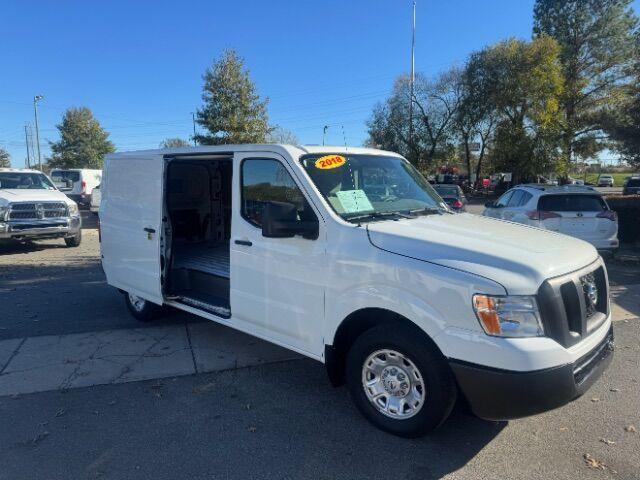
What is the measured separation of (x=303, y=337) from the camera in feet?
12.7

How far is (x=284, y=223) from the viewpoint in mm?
3658

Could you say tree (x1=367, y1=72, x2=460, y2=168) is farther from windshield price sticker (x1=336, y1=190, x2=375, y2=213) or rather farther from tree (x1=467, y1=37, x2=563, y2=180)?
windshield price sticker (x1=336, y1=190, x2=375, y2=213)

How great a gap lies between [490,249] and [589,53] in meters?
39.6

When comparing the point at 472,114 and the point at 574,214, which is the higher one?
the point at 472,114

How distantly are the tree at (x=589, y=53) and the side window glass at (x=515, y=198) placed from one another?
24.7 meters

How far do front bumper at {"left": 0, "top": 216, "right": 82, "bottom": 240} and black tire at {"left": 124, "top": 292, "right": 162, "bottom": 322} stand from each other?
269 inches

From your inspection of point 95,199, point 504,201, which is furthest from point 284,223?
point 95,199

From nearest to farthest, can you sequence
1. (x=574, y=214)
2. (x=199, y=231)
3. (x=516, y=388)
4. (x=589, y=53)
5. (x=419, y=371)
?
1. (x=516, y=388)
2. (x=419, y=371)
3. (x=199, y=231)
4. (x=574, y=214)
5. (x=589, y=53)

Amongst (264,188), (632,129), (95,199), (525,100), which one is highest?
(525,100)

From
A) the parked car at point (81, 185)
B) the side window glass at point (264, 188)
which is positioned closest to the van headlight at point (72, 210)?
the side window glass at point (264, 188)

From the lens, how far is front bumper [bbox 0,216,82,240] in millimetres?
11234

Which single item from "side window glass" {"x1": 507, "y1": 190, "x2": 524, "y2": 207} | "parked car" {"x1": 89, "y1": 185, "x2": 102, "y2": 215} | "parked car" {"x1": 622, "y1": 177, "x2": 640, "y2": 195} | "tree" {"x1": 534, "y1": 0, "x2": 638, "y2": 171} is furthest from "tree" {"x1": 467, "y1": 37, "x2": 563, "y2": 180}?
"parked car" {"x1": 89, "y1": 185, "x2": 102, "y2": 215}

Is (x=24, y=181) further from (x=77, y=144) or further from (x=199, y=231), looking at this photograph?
(x=77, y=144)

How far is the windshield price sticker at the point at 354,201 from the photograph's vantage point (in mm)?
3796
